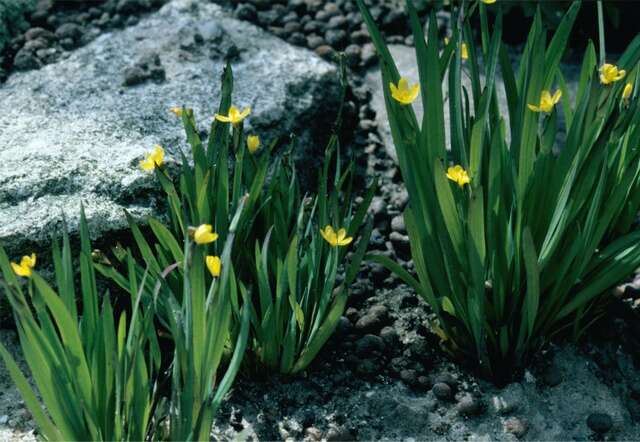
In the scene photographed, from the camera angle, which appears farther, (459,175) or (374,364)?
(374,364)

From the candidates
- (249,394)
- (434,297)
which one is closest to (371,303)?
(434,297)

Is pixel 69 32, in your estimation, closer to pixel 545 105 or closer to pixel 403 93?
pixel 403 93

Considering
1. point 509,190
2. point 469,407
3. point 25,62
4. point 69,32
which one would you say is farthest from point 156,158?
point 69,32

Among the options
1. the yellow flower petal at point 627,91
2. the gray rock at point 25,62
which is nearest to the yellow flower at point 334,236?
the yellow flower petal at point 627,91

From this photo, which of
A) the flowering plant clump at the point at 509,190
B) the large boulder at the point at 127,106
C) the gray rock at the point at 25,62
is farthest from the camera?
the gray rock at the point at 25,62

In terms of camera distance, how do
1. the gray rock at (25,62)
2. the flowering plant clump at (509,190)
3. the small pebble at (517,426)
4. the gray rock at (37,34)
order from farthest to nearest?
the gray rock at (37,34), the gray rock at (25,62), the small pebble at (517,426), the flowering plant clump at (509,190)

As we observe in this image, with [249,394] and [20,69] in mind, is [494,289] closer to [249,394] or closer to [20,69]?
[249,394]

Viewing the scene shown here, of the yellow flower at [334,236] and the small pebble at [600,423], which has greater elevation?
the yellow flower at [334,236]

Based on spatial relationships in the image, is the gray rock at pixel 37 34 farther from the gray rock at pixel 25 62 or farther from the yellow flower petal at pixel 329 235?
the yellow flower petal at pixel 329 235
